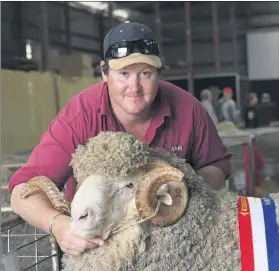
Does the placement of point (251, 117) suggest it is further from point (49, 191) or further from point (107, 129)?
point (49, 191)

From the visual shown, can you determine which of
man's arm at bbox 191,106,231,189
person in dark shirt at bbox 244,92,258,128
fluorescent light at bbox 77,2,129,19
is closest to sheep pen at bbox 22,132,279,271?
man's arm at bbox 191,106,231,189

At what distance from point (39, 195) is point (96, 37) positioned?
7.03m

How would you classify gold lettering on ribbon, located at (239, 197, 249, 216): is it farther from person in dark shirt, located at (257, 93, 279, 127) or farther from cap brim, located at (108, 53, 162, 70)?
person in dark shirt, located at (257, 93, 279, 127)

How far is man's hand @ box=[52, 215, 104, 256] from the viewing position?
1.50 metres

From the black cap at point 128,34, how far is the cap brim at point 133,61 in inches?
2.9

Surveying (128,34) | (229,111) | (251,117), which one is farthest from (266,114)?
(128,34)

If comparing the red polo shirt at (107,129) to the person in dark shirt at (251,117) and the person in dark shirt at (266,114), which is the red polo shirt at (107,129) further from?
the person in dark shirt at (266,114)

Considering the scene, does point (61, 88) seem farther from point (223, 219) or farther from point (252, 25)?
point (252, 25)

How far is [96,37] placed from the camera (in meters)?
8.47

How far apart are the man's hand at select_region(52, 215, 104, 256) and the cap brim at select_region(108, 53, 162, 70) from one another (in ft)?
1.60

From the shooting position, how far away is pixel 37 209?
1633 mm

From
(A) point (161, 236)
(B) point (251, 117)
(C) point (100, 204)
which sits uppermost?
(B) point (251, 117)

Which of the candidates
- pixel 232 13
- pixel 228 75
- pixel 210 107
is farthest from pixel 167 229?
pixel 232 13

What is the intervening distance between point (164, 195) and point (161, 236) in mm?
119
